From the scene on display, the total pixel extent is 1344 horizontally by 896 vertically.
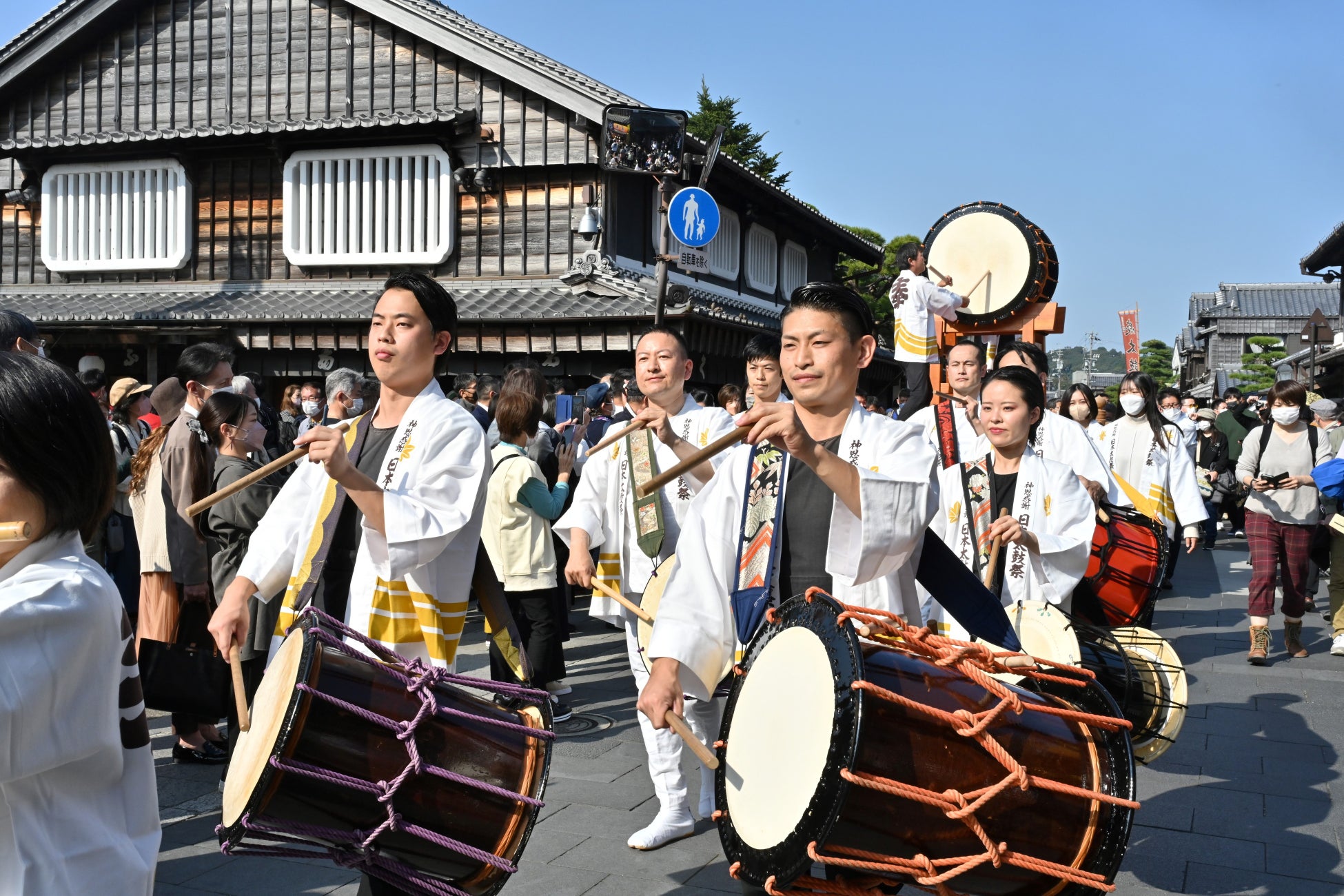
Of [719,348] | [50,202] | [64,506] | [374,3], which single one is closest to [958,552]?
[64,506]

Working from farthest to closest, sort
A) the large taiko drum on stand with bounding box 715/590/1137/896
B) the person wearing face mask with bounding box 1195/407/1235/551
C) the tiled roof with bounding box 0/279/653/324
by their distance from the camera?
the person wearing face mask with bounding box 1195/407/1235/551 → the tiled roof with bounding box 0/279/653/324 → the large taiko drum on stand with bounding box 715/590/1137/896

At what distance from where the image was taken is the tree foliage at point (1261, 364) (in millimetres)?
35750

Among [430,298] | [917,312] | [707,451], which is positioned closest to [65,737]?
[707,451]

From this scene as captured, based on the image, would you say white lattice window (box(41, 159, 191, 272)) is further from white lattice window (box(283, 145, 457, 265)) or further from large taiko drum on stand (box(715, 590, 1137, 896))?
large taiko drum on stand (box(715, 590, 1137, 896))

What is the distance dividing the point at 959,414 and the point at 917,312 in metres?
2.39

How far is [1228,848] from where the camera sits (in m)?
4.53

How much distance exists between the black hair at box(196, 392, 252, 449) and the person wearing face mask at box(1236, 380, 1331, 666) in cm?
695

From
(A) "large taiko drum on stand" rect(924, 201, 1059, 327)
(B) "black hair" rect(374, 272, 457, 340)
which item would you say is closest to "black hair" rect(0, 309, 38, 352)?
(B) "black hair" rect(374, 272, 457, 340)

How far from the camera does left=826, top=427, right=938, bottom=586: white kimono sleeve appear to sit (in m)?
2.86

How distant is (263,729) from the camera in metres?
2.66

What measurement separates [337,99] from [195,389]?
1000 centimetres

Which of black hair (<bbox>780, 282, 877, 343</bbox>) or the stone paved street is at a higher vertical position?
black hair (<bbox>780, 282, 877, 343</bbox>)

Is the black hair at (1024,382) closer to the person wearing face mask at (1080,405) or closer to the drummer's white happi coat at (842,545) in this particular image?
the drummer's white happi coat at (842,545)

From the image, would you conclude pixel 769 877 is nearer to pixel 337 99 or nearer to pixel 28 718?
pixel 28 718
